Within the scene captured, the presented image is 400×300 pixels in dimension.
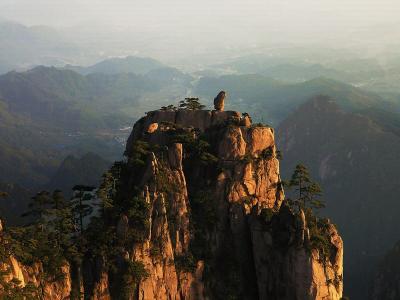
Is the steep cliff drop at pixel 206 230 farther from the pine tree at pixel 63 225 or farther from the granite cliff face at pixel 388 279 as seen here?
the granite cliff face at pixel 388 279

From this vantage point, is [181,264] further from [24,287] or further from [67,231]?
[24,287]

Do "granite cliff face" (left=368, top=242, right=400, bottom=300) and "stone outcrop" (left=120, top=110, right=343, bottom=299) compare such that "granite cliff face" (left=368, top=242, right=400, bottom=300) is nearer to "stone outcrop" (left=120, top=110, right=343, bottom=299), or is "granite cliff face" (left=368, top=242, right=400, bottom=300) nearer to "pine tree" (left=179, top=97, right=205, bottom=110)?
"stone outcrop" (left=120, top=110, right=343, bottom=299)

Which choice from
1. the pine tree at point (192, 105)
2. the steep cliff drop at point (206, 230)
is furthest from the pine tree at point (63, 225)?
the pine tree at point (192, 105)

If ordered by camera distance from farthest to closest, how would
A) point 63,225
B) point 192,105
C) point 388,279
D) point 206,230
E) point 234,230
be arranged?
point 388,279 → point 192,105 → point 234,230 → point 206,230 → point 63,225

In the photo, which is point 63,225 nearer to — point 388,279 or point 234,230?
point 234,230

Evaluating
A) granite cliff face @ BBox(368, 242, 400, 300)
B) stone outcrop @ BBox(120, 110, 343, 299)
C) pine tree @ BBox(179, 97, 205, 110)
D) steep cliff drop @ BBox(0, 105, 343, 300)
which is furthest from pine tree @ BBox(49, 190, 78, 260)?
granite cliff face @ BBox(368, 242, 400, 300)

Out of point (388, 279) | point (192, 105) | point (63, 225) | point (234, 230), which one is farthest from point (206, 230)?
point (388, 279)

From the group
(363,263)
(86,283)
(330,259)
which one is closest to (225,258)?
(330,259)

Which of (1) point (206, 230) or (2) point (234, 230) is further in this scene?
(2) point (234, 230)

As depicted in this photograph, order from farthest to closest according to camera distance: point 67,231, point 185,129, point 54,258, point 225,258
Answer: point 185,129 → point 225,258 → point 67,231 → point 54,258
